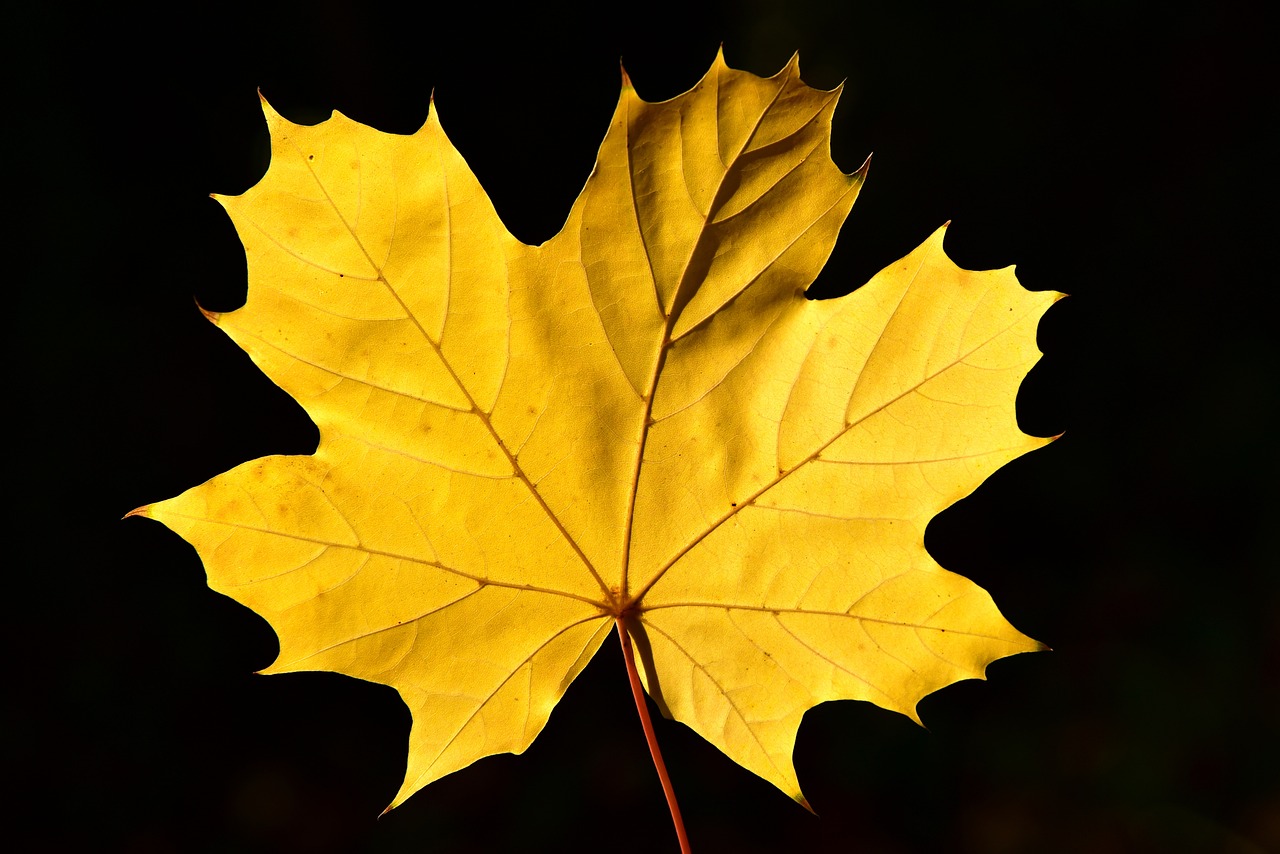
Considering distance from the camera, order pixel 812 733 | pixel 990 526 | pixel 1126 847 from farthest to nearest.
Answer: pixel 990 526 → pixel 812 733 → pixel 1126 847

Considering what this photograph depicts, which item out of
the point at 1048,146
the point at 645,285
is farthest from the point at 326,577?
the point at 1048,146

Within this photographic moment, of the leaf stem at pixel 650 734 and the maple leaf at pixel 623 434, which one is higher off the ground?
the maple leaf at pixel 623 434

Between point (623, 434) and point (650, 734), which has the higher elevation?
point (623, 434)

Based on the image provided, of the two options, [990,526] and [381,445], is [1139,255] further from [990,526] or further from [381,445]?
[381,445]

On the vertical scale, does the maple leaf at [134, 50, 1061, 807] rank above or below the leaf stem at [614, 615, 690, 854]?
above
